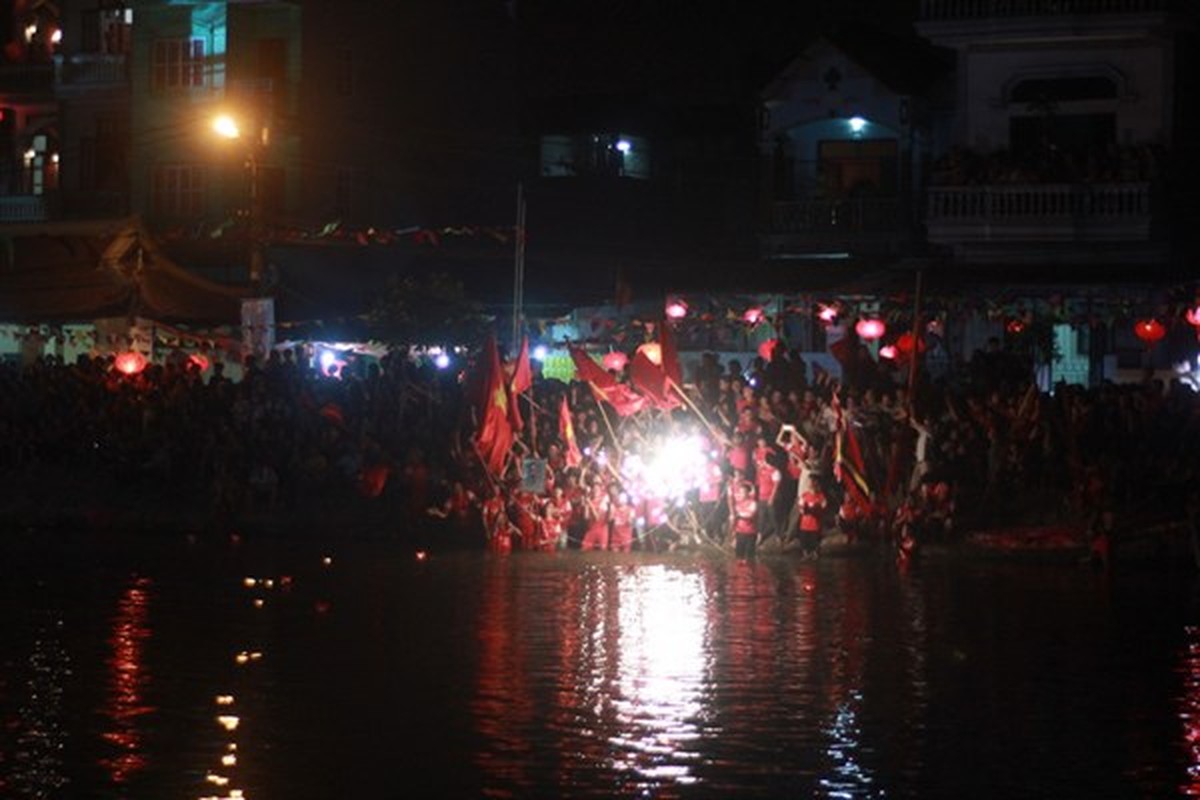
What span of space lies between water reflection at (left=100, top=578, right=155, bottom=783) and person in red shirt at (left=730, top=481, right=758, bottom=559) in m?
8.28

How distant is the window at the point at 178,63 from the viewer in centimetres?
5384

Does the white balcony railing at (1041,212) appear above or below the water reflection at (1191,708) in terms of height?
above

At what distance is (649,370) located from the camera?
3288 centimetres

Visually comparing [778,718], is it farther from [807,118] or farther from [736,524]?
[807,118]

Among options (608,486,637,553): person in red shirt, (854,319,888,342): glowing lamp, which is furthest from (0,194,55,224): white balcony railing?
(608,486,637,553): person in red shirt

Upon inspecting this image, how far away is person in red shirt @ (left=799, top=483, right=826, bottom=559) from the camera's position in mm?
31516

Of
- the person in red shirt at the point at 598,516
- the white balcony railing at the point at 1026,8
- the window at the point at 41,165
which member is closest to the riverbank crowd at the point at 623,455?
the person in red shirt at the point at 598,516

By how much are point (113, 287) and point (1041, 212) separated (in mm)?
17875

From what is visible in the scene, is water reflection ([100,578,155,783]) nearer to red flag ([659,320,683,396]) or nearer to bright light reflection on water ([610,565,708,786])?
bright light reflection on water ([610,565,708,786])

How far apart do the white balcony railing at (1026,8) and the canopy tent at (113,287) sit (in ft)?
47.7

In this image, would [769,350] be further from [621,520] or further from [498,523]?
[498,523]

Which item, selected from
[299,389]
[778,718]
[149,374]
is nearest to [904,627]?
[778,718]

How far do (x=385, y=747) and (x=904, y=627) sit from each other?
820cm

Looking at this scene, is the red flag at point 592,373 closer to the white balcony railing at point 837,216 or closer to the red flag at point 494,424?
the red flag at point 494,424
